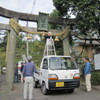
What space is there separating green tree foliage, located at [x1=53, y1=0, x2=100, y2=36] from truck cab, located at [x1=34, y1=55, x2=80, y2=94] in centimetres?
284

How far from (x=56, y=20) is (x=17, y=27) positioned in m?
2.85

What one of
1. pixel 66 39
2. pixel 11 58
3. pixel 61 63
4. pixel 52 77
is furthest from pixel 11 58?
pixel 66 39

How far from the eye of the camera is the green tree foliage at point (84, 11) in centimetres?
920

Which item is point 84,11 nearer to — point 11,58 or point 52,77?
point 52,77

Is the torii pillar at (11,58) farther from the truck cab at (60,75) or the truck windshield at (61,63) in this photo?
the truck windshield at (61,63)

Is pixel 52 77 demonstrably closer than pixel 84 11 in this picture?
Yes

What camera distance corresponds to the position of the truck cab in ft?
24.6

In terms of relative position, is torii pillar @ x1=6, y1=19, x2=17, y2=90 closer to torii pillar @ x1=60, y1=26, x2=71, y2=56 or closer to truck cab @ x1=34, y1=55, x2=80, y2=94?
truck cab @ x1=34, y1=55, x2=80, y2=94

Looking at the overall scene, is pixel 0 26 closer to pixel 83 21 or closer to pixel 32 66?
pixel 32 66

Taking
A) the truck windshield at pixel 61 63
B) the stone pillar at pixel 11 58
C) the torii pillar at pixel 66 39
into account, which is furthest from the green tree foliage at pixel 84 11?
the stone pillar at pixel 11 58

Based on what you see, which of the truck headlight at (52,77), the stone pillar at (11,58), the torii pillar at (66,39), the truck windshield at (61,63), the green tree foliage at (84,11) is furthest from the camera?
the torii pillar at (66,39)

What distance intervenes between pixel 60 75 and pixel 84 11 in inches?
162

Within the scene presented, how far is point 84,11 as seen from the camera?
30.9 feet

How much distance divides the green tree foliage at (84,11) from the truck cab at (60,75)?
2836 mm
